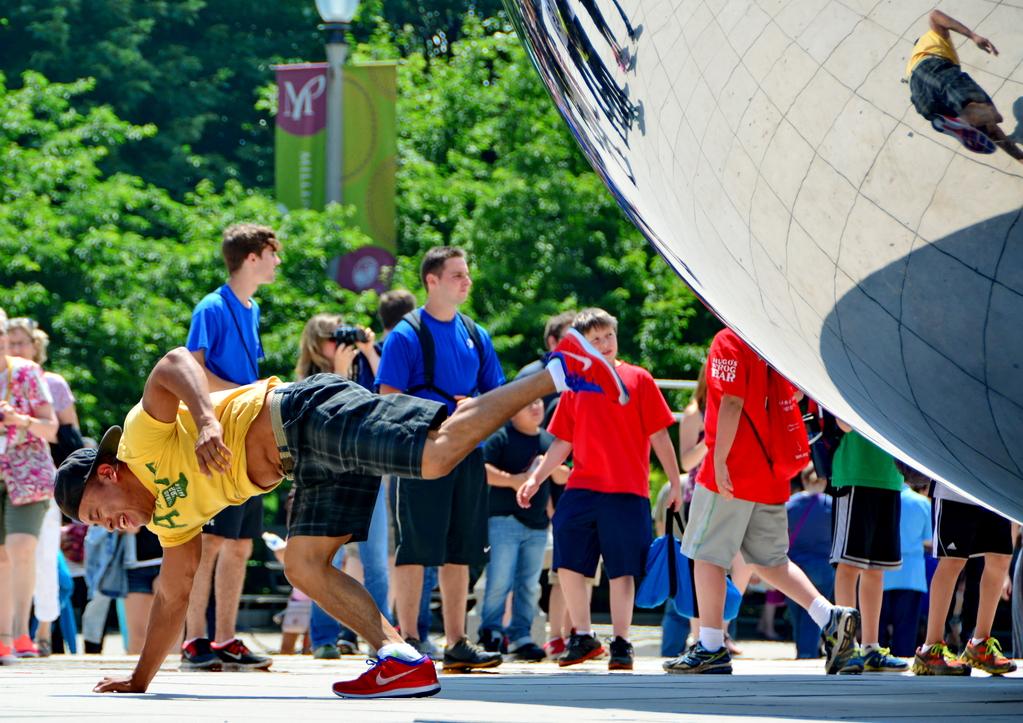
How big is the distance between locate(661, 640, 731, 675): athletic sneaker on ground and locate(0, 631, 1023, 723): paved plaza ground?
25 centimetres

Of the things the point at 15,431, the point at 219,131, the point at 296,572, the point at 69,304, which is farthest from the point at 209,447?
the point at 219,131

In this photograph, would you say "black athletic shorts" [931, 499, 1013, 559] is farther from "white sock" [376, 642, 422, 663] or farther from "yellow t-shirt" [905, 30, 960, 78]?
"yellow t-shirt" [905, 30, 960, 78]

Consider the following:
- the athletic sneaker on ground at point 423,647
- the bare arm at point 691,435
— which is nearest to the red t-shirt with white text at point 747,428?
the athletic sneaker on ground at point 423,647

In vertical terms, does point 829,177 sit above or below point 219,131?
below

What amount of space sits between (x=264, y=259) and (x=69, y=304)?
388 inches

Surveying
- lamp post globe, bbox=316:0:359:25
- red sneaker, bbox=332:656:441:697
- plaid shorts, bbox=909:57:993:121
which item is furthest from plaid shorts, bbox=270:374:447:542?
lamp post globe, bbox=316:0:359:25

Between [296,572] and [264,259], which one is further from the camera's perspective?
[264,259]

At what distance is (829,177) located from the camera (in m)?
1.94

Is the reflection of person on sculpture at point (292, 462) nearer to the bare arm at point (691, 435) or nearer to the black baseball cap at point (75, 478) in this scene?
the black baseball cap at point (75, 478)

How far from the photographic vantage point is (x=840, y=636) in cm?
495

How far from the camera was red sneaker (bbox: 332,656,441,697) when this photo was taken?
3.51m

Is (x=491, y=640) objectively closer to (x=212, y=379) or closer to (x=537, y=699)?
(x=212, y=379)

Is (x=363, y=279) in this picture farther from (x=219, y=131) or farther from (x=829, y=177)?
(x=829, y=177)

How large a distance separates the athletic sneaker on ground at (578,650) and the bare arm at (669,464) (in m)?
0.74
